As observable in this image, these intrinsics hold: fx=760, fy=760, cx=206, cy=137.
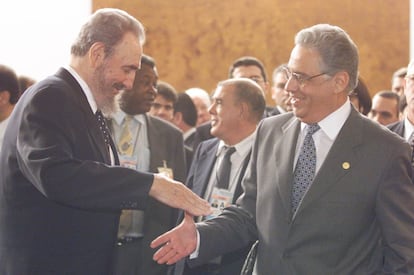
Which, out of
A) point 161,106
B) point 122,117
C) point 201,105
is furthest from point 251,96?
point 201,105

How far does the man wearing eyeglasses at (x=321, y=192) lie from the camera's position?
289cm

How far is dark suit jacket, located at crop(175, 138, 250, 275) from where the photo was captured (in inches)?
166

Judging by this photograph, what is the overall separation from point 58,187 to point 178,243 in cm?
62

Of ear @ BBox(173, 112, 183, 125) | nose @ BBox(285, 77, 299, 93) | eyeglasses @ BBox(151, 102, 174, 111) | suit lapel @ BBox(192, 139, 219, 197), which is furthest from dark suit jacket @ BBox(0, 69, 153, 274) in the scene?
ear @ BBox(173, 112, 183, 125)

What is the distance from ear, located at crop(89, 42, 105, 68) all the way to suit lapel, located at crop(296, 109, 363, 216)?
0.98 m

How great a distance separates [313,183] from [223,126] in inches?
75.7

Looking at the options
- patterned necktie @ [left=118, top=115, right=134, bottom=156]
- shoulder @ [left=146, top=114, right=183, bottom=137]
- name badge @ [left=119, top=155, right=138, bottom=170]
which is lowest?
name badge @ [left=119, top=155, right=138, bottom=170]

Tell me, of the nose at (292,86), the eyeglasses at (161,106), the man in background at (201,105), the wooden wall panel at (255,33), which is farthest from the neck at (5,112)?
the wooden wall panel at (255,33)

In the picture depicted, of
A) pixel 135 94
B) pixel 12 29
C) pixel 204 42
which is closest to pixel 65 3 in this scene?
pixel 12 29

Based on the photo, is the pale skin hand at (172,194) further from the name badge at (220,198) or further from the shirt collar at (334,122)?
the name badge at (220,198)

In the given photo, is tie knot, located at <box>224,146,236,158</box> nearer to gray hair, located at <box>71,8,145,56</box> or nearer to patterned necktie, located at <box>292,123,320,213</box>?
patterned necktie, located at <box>292,123,320,213</box>

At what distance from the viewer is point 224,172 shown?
4.54 metres

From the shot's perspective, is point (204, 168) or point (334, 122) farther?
point (204, 168)

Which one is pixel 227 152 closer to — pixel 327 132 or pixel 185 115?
pixel 327 132
